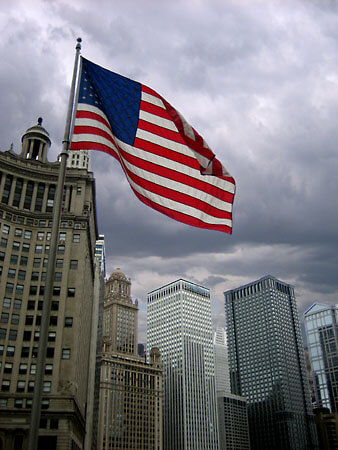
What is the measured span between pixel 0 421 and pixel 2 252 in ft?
89.3

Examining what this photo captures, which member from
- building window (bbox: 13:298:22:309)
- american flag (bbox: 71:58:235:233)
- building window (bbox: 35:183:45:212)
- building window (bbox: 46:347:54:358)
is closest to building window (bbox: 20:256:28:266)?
building window (bbox: 13:298:22:309)

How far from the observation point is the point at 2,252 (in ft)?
257

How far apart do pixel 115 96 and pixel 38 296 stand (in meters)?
63.7

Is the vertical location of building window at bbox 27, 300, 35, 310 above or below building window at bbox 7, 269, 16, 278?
below

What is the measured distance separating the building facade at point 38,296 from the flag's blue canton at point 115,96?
59525 millimetres

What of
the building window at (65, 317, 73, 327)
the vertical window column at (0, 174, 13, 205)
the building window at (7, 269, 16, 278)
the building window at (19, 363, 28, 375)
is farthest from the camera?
the vertical window column at (0, 174, 13, 205)

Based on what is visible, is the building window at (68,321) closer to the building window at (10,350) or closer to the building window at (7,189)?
the building window at (10,350)

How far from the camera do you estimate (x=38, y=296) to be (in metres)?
78.2

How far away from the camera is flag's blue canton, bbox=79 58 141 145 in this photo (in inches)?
795

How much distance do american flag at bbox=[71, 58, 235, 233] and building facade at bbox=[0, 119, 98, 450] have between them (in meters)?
58.4

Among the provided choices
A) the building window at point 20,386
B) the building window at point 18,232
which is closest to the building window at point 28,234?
the building window at point 18,232

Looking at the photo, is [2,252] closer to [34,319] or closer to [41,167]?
[34,319]

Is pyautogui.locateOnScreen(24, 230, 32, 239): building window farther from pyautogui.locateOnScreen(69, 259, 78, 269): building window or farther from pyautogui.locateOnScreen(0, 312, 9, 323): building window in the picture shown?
pyautogui.locateOnScreen(0, 312, 9, 323): building window

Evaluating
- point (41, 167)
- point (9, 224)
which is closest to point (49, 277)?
point (9, 224)
